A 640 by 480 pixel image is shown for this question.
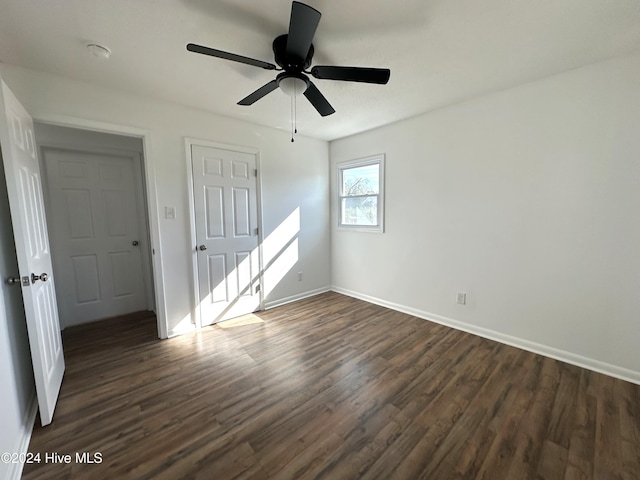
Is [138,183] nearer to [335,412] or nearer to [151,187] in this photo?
[151,187]

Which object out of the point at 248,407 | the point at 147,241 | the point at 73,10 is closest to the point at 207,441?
the point at 248,407

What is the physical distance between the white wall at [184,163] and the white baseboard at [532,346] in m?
1.55

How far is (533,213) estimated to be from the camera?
2352 millimetres

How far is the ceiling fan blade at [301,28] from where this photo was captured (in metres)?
1.18

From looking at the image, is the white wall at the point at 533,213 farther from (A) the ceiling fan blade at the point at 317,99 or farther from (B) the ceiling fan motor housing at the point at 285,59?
(B) the ceiling fan motor housing at the point at 285,59

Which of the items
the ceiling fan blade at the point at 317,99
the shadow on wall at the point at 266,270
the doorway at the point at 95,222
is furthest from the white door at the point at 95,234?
the ceiling fan blade at the point at 317,99

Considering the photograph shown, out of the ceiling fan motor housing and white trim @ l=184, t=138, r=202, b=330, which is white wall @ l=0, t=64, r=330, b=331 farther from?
the ceiling fan motor housing

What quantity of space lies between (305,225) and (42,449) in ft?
10.3

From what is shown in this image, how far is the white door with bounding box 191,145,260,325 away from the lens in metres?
2.91

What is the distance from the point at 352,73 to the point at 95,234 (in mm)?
3509

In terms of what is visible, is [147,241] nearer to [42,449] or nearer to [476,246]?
[42,449]

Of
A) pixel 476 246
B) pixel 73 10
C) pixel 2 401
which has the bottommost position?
pixel 2 401

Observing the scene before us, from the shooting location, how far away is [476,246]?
272 cm

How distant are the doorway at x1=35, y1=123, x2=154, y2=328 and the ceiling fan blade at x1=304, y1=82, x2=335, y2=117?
2.47m
